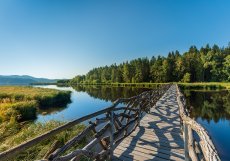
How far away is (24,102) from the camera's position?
18.8 metres

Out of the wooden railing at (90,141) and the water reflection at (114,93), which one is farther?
the water reflection at (114,93)

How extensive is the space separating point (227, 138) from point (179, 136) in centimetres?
756

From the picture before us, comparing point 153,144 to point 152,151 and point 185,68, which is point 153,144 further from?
point 185,68

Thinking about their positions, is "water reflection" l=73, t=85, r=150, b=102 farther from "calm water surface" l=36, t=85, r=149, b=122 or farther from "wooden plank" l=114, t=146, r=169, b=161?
"wooden plank" l=114, t=146, r=169, b=161

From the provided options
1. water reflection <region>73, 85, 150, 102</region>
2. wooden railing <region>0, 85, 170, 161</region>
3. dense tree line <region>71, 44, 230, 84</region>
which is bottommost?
water reflection <region>73, 85, 150, 102</region>

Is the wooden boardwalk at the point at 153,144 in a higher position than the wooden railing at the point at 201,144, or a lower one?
lower

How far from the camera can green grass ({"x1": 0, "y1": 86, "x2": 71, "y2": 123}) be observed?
14.8 m

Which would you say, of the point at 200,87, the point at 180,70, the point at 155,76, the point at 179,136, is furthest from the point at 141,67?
the point at 179,136

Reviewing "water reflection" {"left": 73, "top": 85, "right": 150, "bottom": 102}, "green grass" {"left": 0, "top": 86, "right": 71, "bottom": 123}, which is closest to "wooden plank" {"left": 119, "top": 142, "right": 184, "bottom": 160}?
"green grass" {"left": 0, "top": 86, "right": 71, "bottom": 123}

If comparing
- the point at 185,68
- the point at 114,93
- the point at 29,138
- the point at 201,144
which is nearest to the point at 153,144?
the point at 201,144

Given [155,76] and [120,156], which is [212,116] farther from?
[155,76]

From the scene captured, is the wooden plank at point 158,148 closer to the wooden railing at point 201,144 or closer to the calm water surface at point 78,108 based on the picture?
the wooden railing at point 201,144

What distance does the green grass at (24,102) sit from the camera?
14.8m

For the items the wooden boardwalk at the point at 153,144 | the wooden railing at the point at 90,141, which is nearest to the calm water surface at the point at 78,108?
the wooden boardwalk at the point at 153,144
